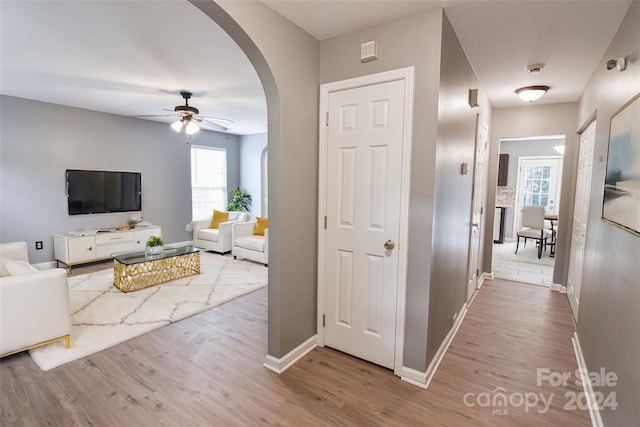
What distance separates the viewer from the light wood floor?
6.11 ft

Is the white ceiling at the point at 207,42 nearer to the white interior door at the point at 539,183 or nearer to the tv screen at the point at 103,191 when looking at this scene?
the tv screen at the point at 103,191

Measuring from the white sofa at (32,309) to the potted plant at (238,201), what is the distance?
482cm

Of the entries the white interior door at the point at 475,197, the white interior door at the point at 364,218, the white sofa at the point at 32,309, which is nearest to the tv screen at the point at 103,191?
the white sofa at the point at 32,309

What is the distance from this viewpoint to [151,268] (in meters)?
4.05

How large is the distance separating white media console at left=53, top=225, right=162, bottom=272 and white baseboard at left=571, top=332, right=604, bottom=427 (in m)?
6.10

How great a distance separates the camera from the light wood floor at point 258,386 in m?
1.86

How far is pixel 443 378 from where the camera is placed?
88.9 inches

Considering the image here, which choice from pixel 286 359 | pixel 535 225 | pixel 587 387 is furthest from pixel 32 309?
pixel 535 225

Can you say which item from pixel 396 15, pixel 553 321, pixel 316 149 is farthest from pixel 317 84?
pixel 553 321

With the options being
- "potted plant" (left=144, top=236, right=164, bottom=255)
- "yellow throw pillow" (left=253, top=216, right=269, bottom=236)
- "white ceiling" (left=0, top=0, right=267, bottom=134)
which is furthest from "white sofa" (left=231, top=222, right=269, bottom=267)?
"white ceiling" (left=0, top=0, right=267, bottom=134)

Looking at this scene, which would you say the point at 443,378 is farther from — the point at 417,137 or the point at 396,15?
the point at 396,15

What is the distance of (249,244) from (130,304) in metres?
2.15

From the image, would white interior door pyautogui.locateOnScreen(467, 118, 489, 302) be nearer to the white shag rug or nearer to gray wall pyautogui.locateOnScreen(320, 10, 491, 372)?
gray wall pyautogui.locateOnScreen(320, 10, 491, 372)

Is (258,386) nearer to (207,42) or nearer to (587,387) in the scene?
(587,387)
